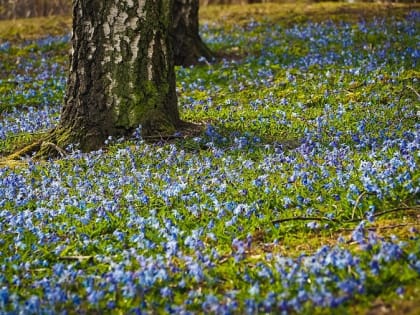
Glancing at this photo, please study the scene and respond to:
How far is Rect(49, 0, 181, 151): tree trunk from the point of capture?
664 cm

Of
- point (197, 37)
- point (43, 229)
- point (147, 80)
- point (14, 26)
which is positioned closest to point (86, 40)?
point (147, 80)

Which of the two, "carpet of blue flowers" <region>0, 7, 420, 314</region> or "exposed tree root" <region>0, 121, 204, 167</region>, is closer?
"carpet of blue flowers" <region>0, 7, 420, 314</region>

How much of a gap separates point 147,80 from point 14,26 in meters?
11.5

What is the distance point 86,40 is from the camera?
6.66m

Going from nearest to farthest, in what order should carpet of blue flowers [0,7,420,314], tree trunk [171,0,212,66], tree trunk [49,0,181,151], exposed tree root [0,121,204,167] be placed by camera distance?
carpet of blue flowers [0,7,420,314]
exposed tree root [0,121,204,167]
tree trunk [49,0,181,151]
tree trunk [171,0,212,66]

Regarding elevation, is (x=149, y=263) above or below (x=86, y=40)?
below

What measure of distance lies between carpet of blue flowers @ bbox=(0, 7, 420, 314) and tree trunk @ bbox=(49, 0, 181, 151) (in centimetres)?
26

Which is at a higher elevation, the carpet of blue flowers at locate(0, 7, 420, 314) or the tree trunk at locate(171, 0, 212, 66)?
the tree trunk at locate(171, 0, 212, 66)

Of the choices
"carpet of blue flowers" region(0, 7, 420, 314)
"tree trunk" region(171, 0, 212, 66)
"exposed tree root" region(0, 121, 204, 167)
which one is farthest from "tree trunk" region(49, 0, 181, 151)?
"tree trunk" region(171, 0, 212, 66)

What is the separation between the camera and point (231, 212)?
446 cm

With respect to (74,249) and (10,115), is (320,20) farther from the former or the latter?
(74,249)

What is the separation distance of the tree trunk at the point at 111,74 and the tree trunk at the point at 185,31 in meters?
4.11

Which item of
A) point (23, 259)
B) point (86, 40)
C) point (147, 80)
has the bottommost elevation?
point (23, 259)

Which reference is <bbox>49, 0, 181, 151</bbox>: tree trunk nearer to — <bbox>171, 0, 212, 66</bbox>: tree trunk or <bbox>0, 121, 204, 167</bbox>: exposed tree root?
<bbox>0, 121, 204, 167</bbox>: exposed tree root
